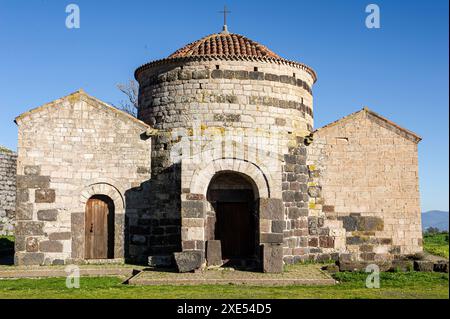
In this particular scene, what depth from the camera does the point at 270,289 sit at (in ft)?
36.9

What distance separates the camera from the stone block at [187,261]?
13.3 meters

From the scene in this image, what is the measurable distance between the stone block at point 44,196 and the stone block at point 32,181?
0.39ft

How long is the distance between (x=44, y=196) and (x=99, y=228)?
178cm

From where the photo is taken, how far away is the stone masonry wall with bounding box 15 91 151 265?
15.0 metres

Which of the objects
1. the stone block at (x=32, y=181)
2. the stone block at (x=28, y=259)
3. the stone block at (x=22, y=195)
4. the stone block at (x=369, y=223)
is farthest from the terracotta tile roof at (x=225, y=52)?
the stone block at (x=28, y=259)

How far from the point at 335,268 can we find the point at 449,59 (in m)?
9.09

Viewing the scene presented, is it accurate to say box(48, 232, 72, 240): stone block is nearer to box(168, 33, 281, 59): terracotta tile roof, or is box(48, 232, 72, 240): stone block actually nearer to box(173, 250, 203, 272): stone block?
box(173, 250, 203, 272): stone block

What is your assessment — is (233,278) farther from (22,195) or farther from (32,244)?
(22,195)

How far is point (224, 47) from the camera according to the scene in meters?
16.5

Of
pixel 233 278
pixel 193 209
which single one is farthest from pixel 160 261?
pixel 233 278

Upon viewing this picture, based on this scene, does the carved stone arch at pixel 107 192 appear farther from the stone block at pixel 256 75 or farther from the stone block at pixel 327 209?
the stone block at pixel 327 209

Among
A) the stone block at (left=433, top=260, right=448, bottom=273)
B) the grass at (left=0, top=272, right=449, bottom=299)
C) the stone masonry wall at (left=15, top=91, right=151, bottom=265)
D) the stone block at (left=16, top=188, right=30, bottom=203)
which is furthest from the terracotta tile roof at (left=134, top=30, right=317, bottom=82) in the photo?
the stone block at (left=433, top=260, right=448, bottom=273)

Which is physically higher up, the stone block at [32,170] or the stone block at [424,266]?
the stone block at [32,170]
